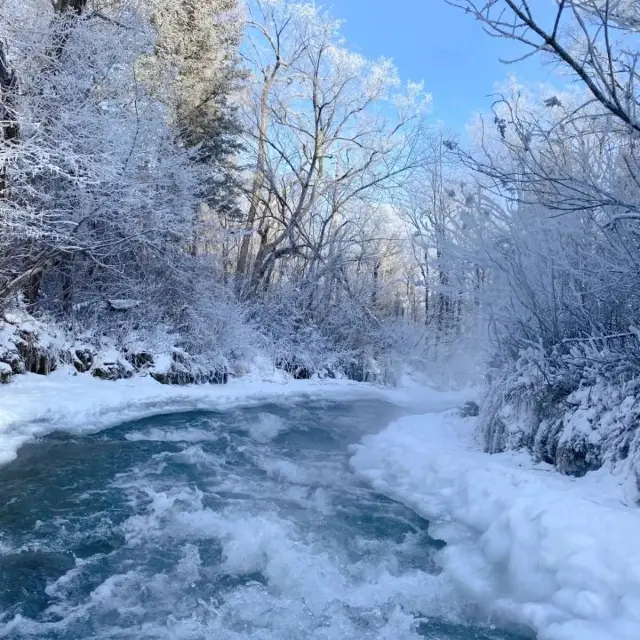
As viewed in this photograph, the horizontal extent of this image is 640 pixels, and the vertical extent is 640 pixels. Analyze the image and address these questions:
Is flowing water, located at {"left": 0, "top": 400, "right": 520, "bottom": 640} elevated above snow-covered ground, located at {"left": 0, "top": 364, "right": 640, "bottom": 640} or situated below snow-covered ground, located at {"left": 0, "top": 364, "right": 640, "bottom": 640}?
below

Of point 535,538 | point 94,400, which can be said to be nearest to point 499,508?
point 535,538

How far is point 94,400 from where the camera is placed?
810cm

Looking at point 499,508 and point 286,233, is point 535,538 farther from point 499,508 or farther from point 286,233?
point 286,233

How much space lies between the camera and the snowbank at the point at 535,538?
118 inches

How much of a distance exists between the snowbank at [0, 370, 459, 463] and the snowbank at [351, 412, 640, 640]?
424 cm

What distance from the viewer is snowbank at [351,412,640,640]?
2.99 meters

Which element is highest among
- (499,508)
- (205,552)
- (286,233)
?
(286,233)

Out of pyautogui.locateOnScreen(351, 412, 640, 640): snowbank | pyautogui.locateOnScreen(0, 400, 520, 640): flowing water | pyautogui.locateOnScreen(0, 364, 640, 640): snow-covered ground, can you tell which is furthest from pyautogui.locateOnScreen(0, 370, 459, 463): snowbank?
pyautogui.locateOnScreen(351, 412, 640, 640): snowbank

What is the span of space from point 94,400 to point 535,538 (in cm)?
665

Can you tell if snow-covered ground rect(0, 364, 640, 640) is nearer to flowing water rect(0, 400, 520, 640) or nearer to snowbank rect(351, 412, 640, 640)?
snowbank rect(351, 412, 640, 640)

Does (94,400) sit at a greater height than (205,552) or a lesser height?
greater

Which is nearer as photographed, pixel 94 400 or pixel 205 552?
pixel 205 552

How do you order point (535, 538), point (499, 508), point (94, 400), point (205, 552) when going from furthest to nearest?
point (94, 400)
point (499, 508)
point (205, 552)
point (535, 538)

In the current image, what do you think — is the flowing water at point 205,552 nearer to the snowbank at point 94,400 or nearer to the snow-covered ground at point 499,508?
the snow-covered ground at point 499,508
